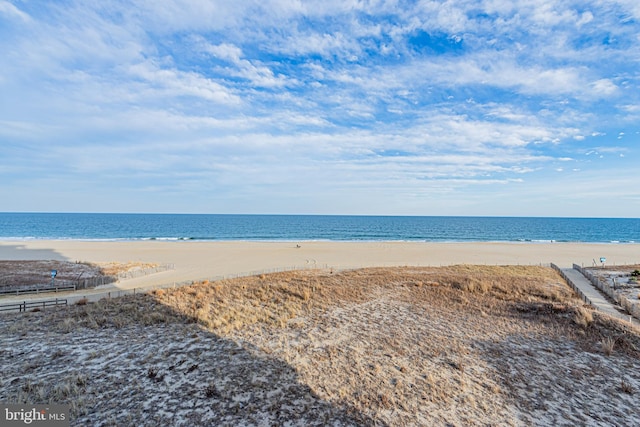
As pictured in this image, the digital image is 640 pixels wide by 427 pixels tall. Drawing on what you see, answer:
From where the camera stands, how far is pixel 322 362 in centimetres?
1057

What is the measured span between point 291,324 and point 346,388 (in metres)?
5.64

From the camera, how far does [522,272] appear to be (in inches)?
1222

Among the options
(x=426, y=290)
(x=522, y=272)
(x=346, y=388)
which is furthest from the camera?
(x=522, y=272)

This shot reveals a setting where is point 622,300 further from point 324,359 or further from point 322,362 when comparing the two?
point 322,362

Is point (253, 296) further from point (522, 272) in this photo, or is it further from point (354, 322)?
point (522, 272)

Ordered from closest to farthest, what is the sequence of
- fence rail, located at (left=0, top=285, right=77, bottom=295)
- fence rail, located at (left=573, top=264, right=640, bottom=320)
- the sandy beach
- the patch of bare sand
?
the patch of bare sand → fence rail, located at (left=573, top=264, right=640, bottom=320) → fence rail, located at (left=0, top=285, right=77, bottom=295) → the sandy beach

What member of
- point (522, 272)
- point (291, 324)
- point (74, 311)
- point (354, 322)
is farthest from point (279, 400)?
point (522, 272)

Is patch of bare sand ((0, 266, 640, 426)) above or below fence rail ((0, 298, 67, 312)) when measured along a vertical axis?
above

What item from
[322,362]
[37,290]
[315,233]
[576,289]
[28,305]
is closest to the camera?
[322,362]

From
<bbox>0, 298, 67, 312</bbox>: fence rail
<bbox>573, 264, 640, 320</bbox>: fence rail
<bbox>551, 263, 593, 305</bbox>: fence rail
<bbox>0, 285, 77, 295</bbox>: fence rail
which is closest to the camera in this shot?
<bbox>573, 264, 640, 320</bbox>: fence rail

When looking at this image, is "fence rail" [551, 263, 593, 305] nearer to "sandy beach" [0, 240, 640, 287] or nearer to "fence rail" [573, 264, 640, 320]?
"fence rail" [573, 264, 640, 320]

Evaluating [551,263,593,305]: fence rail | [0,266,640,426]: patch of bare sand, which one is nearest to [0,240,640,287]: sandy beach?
[551,263,593,305]: fence rail

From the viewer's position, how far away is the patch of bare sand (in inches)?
316

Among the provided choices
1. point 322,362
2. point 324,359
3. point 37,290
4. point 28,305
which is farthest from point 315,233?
point 322,362
